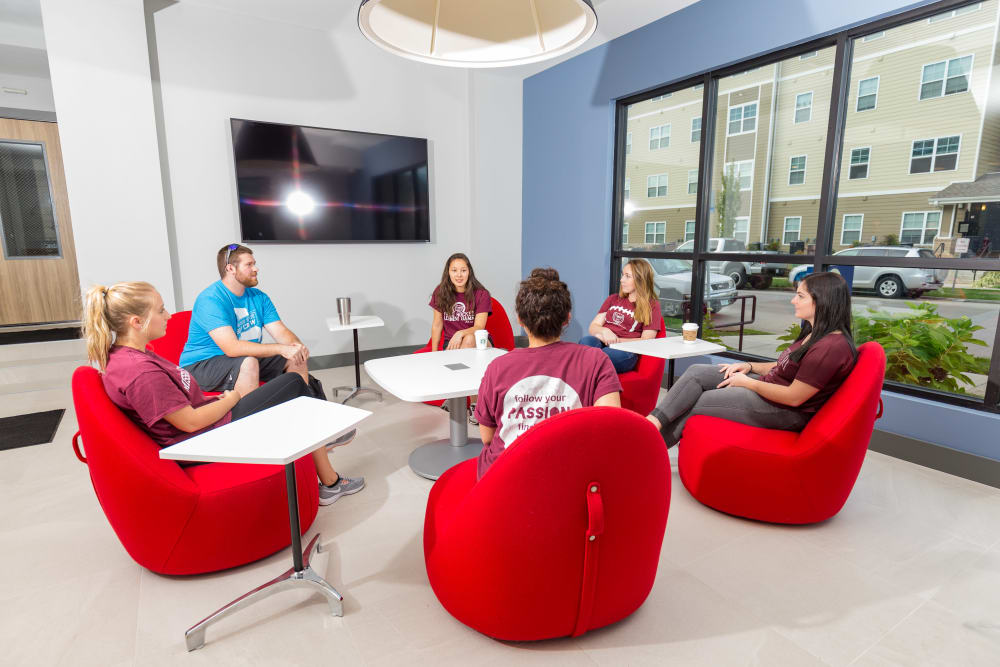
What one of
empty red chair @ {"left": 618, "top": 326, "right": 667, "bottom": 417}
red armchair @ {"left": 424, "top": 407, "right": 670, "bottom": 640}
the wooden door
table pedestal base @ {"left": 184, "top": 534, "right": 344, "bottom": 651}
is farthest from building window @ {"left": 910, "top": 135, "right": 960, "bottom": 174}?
the wooden door

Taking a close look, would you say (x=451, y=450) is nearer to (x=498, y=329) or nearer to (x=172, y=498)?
(x=498, y=329)

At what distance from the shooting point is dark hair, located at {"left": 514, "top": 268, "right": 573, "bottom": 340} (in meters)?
1.49

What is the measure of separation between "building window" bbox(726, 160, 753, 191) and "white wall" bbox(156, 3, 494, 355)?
2.34 m

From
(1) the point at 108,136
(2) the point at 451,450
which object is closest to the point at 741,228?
(2) the point at 451,450

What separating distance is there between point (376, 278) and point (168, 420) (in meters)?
3.44

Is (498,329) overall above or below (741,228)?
below

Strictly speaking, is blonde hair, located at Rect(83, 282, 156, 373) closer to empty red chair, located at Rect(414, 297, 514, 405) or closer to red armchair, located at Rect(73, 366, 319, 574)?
red armchair, located at Rect(73, 366, 319, 574)

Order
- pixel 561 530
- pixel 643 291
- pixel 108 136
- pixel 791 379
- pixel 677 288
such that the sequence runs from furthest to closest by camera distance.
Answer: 1. pixel 677 288
2. pixel 108 136
3. pixel 643 291
4. pixel 791 379
5. pixel 561 530

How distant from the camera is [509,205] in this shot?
550 centimetres

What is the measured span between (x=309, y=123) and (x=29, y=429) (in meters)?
3.14

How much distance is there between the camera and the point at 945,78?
3.10 metres

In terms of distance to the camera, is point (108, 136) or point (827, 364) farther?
point (108, 136)

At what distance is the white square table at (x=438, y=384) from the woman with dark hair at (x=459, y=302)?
0.73m

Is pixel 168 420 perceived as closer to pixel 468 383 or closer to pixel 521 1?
pixel 468 383
